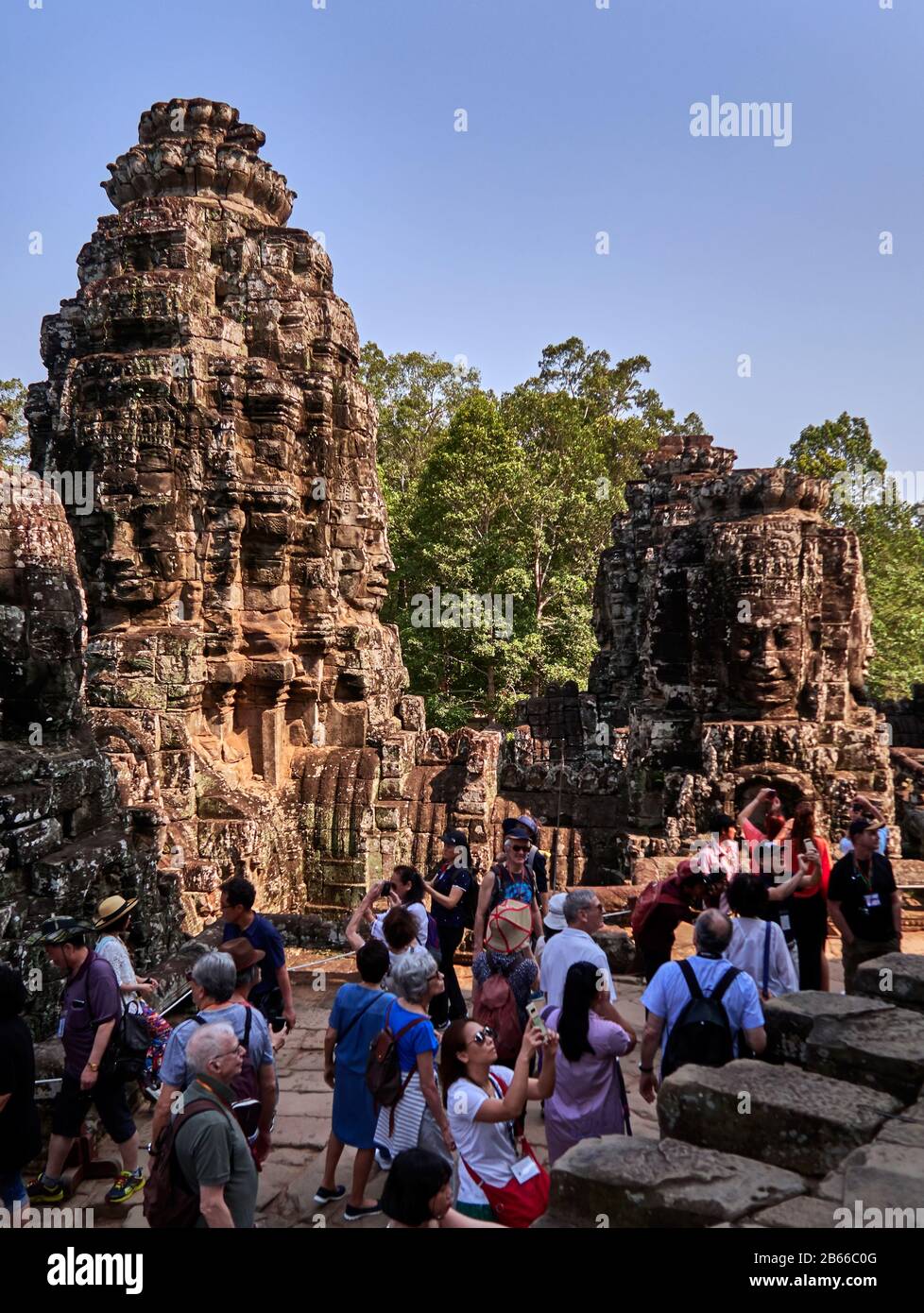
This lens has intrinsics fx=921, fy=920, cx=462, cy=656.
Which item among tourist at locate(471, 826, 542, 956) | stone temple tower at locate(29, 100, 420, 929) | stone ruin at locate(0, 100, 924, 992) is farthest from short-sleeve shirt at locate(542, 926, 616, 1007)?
stone temple tower at locate(29, 100, 420, 929)

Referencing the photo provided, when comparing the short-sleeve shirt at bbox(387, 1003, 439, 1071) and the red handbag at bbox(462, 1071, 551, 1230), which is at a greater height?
the short-sleeve shirt at bbox(387, 1003, 439, 1071)

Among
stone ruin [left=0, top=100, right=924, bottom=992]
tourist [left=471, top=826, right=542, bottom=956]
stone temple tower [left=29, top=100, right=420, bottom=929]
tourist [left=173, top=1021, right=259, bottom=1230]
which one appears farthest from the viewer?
stone temple tower [left=29, top=100, right=420, bottom=929]

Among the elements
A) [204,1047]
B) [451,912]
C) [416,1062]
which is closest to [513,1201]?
[416,1062]

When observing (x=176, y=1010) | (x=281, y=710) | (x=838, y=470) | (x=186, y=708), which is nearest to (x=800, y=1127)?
(x=176, y=1010)

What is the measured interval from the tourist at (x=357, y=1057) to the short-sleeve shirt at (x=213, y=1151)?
789 millimetres

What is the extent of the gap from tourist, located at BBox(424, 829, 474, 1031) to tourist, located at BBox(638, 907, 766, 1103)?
2028 millimetres

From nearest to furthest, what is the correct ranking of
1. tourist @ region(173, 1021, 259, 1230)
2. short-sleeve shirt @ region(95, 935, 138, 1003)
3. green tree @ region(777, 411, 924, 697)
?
1. tourist @ region(173, 1021, 259, 1230)
2. short-sleeve shirt @ region(95, 935, 138, 1003)
3. green tree @ region(777, 411, 924, 697)

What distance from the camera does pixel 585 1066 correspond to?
12.1ft

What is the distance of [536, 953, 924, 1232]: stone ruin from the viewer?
312cm

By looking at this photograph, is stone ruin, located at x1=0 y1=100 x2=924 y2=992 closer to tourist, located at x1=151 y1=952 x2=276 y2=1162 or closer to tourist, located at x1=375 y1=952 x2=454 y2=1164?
Answer: tourist, located at x1=151 y1=952 x2=276 y2=1162

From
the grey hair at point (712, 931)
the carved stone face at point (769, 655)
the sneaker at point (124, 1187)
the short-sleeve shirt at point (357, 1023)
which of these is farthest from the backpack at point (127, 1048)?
the carved stone face at point (769, 655)

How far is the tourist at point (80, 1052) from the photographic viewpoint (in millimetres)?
4020

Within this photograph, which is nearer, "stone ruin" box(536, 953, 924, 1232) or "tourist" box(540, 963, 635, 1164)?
"stone ruin" box(536, 953, 924, 1232)

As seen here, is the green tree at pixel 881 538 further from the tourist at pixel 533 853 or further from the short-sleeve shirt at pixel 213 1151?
the short-sleeve shirt at pixel 213 1151
